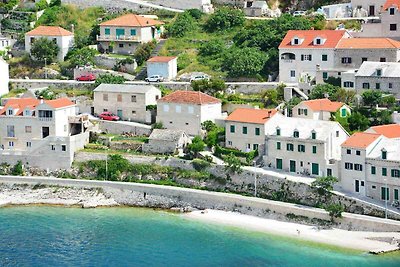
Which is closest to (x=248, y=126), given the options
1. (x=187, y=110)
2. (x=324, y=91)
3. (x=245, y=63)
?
(x=187, y=110)

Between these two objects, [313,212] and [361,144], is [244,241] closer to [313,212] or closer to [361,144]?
[313,212]

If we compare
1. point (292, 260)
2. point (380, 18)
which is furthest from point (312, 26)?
point (292, 260)

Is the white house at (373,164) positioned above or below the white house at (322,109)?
below

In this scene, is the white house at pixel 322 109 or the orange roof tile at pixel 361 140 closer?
the orange roof tile at pixel 361 140

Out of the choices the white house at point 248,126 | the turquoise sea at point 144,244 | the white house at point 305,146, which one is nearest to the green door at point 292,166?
the white house at point 305,146

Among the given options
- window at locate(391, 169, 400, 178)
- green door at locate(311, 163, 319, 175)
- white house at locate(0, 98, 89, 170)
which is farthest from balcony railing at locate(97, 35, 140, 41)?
window at locate(391, 169, 400, 178)

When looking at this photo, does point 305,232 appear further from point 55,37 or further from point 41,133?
point 55,37

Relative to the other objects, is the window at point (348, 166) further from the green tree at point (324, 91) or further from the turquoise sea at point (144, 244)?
the green tree at point (324, 91)
